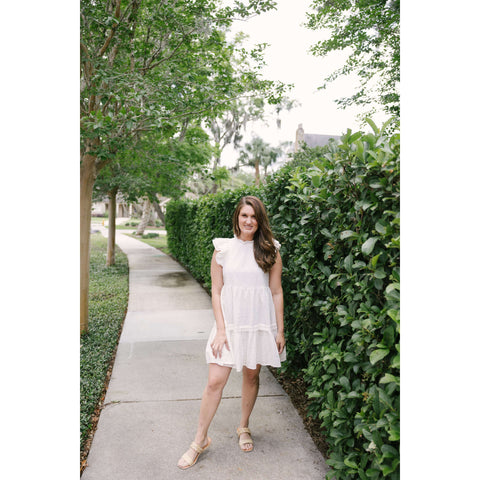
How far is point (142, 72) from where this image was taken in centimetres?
568

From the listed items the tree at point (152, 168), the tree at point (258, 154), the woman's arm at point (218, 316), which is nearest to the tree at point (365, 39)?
the tree at point (152, 168)

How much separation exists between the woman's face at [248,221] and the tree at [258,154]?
130 feet

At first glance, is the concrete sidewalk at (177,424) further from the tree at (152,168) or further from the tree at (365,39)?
the tree at (365,39)

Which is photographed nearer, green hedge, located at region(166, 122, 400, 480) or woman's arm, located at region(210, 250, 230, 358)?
green hedge, located at region(166, 122, 400, 480)

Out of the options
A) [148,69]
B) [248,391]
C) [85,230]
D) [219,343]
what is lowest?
[248,391]

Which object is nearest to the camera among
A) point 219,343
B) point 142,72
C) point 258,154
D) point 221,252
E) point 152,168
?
point 219,343

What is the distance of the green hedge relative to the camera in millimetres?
1859

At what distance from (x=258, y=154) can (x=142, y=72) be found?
123ft

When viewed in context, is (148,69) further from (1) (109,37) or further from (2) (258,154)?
(2) (258,154)

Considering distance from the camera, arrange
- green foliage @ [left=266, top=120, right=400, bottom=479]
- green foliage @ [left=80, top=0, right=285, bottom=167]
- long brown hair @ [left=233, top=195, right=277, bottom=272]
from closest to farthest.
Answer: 1. green foliage @ [left=266, top=120, right=400, bottom=479]
2. long brown hair @ [left=233, top=195, right=277, bottom=272]
3. green foliage @ [left=80, top=0, right=285, bottom=167]

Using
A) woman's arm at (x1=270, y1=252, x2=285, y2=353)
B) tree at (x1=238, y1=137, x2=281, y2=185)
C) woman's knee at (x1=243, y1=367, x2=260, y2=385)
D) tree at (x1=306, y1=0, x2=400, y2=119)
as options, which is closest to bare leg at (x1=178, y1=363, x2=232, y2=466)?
woman's knee at (x1=243, y1=367, x2=260, y2=385)

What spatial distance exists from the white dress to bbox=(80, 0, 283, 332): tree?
205 cm

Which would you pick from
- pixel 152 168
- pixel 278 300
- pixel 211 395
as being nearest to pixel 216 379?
pixel 211 395

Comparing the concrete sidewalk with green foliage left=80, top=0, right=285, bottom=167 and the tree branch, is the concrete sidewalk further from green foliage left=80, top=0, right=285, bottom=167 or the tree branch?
the tree branch
